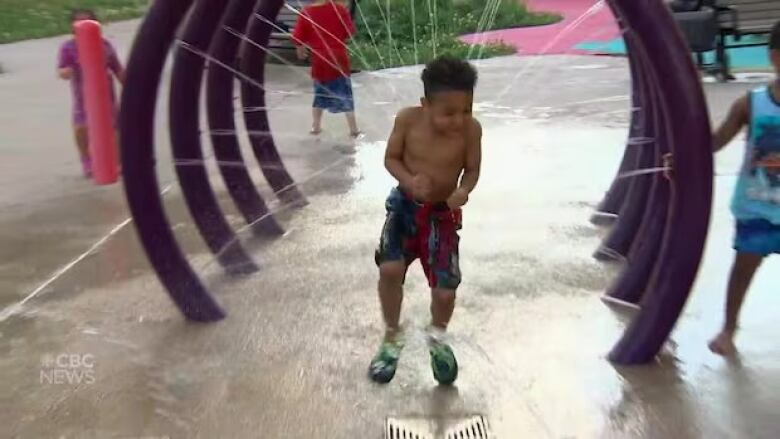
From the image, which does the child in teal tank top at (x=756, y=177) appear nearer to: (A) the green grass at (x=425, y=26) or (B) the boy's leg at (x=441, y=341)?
(B) the boy's leg at (x=441, y=341)

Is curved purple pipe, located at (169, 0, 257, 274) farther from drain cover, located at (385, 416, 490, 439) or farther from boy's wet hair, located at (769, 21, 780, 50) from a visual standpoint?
boy's wet hair, located at (769, 21, 780, 50)

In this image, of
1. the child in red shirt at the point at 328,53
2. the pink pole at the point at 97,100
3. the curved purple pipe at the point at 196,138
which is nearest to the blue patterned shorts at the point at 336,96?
the child in red shirt at the point at 328,53

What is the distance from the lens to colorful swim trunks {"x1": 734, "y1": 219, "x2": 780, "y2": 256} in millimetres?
4133

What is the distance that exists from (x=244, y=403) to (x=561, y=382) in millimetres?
1250

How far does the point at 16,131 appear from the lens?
10352 millimetres

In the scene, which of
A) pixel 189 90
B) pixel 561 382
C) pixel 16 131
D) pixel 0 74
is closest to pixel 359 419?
pixel 561 382

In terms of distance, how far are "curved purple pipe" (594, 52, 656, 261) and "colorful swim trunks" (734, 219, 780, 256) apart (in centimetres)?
108

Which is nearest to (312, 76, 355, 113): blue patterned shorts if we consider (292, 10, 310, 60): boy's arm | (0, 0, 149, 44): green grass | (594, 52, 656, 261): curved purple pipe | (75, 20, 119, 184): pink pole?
(292, 10, 310, 60): boy's arm

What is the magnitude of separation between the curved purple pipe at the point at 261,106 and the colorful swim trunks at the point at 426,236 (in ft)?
9.16

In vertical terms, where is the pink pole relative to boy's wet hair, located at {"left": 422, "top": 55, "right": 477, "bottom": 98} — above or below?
below

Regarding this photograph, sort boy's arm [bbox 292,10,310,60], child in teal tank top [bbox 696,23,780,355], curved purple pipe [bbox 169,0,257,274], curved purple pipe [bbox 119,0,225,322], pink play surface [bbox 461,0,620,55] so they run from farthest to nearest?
pink play surface [bbox 461,0,620,55], boy's arm [bbox 292,10,310,60], curved purple pipe [bbox 169,0,257,274], curved purple pipe [bbox 119,0,225,322], child in teal tank top [bbox 696,23,780,355]

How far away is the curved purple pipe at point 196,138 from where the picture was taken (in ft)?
16.4

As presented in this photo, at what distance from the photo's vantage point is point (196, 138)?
529cm

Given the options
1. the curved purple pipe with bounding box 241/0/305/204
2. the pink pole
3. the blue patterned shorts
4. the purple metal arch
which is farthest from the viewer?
the blue patterned shorts
